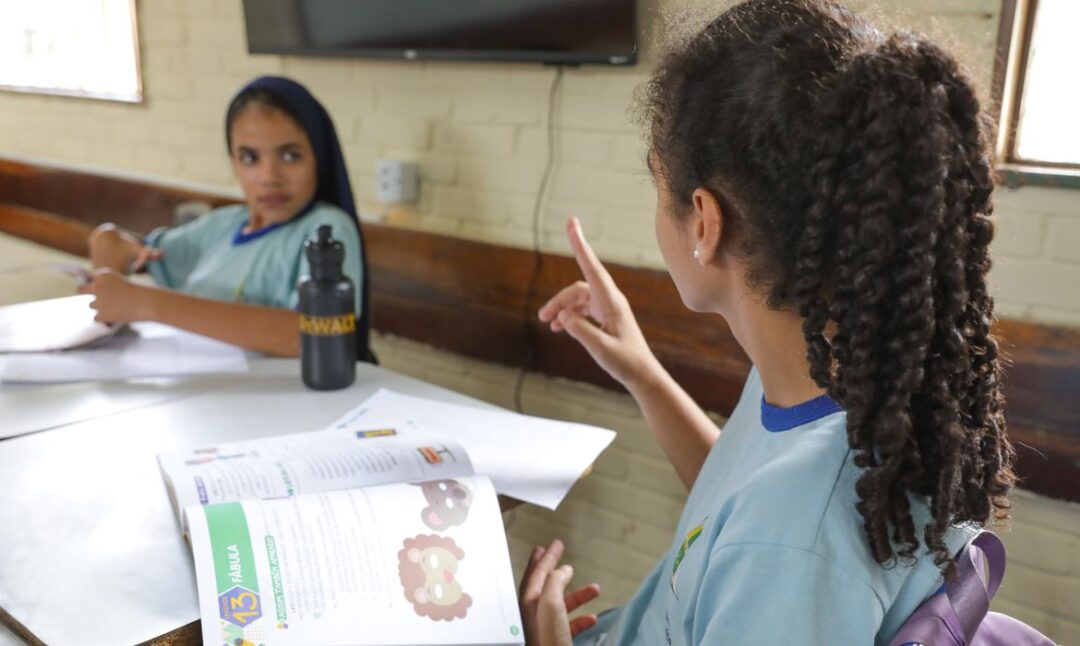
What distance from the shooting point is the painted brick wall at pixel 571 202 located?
1.39 m

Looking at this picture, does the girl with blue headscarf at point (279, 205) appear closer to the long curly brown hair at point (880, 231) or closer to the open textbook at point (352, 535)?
the open textbook at point (352, 535)

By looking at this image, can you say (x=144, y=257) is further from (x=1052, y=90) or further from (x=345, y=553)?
(x=1052, y=90)

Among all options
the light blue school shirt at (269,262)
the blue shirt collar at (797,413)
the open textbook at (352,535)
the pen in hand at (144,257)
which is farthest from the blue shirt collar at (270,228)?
the blue shirt collar at (797,413)

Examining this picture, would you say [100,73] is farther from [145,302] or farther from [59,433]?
[59,433]

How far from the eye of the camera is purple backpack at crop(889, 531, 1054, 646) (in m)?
0.66

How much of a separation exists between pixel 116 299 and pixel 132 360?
0.36 feet

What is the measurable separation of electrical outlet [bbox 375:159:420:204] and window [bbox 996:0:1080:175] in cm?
120

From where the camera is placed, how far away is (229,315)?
1.61 meters

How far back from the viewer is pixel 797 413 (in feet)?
2.64

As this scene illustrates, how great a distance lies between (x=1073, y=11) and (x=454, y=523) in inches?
45.9

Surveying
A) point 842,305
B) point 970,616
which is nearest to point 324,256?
point 842,305

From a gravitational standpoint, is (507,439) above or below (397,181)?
below

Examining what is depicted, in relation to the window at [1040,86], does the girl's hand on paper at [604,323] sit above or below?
below

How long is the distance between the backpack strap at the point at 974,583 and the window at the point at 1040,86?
83 cm
